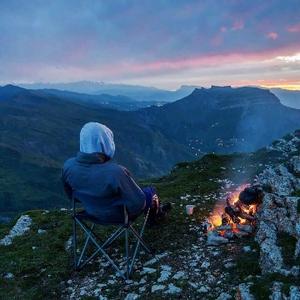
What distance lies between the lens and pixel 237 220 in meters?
11.4

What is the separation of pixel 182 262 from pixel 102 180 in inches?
107

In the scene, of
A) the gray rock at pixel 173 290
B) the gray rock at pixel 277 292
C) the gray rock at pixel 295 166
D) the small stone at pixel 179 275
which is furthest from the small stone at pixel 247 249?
the gray rock at pixel 295 166

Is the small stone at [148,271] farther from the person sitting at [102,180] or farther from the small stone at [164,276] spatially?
the person sitting at [102,180]

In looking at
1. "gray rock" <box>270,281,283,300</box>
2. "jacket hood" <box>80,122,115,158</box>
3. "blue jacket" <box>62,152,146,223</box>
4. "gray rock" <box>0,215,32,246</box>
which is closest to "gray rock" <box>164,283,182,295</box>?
"blue jacket" <box>62,152,146,223</box>

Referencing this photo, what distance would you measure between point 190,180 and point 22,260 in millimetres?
10202

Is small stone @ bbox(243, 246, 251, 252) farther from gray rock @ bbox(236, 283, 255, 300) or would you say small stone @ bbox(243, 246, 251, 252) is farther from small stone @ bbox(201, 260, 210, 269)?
gray rock @ bbox(236, 283, 255, 300)

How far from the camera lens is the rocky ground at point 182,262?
8.02m

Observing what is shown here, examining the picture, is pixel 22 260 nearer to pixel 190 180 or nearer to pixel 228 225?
pixel 228 225

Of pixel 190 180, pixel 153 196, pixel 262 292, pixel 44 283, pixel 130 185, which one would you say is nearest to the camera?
pixel 262 292

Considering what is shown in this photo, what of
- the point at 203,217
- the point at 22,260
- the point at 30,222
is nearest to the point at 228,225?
the point at 203,217

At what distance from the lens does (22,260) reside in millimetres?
11320

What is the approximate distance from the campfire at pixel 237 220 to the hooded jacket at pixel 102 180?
2.45 m

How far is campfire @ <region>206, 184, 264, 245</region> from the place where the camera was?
1052 cm

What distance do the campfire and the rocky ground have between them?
224 mm
